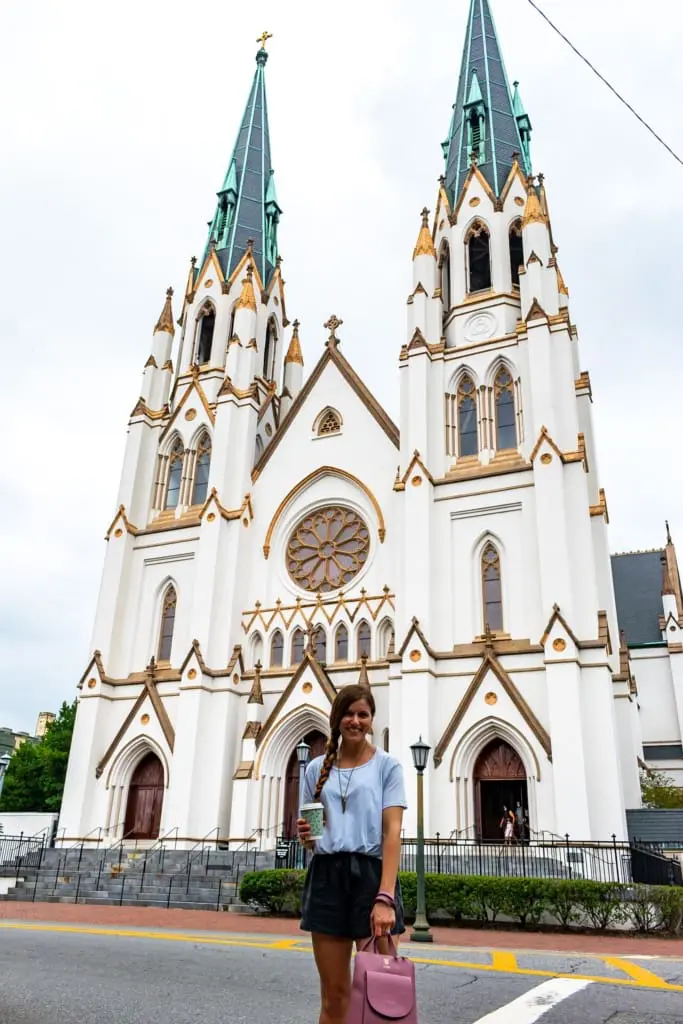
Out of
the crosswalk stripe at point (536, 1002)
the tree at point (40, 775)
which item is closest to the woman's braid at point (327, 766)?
the crosswalk stripe at point (536, 1002)

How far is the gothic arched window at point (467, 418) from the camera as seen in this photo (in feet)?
87.6

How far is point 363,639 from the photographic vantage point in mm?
25766

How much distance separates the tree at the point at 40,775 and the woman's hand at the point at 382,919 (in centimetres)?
4395

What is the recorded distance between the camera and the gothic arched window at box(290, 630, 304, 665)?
2639 cm

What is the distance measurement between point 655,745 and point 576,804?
2149 cm

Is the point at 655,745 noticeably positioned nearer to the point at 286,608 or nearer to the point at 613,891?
the point at 286,608

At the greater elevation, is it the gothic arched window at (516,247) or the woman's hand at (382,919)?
the gothic arched window at (516,247)

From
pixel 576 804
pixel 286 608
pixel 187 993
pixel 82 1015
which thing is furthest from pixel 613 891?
pixel 286 608

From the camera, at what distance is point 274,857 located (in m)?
21.5

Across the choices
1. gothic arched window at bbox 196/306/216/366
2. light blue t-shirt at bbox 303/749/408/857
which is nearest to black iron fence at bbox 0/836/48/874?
gothic arched window at bbox 196/306/216/366

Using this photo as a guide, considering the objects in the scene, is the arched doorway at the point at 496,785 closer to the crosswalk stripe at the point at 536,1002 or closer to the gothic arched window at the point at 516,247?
the crosswalk stripe at the point at 536,1002

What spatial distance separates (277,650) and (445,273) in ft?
51.1

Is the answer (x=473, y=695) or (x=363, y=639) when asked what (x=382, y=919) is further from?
(x=363, y=639)

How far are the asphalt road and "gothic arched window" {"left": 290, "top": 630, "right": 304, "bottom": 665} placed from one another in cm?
1612
